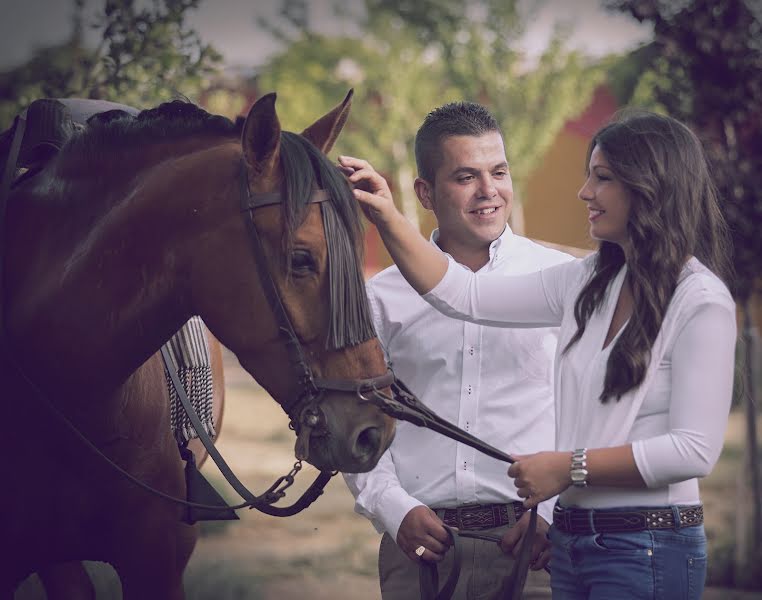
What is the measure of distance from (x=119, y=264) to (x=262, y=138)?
1.61 feet

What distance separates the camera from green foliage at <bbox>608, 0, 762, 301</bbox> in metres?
5.86

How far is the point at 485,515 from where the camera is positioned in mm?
2789

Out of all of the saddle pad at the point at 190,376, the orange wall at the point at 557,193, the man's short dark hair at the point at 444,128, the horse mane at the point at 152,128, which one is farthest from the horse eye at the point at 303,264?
the orange wall at the point at 557,193

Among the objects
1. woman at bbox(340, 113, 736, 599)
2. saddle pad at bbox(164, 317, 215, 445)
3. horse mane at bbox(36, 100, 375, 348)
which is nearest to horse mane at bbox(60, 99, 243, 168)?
horse mane at bbox(36, 100, 375, 348)

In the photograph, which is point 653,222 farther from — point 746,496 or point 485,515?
point 746,496

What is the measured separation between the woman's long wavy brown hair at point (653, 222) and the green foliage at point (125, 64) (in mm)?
2873

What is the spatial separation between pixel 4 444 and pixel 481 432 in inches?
52.2

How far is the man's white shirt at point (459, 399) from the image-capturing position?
2803mm

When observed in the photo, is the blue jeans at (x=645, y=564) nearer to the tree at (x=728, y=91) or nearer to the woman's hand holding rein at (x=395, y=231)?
the woman's hand holding rein at (x=395, y=231)

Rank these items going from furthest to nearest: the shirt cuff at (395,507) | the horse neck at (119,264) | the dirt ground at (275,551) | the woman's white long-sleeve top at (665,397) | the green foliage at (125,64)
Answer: the dirt ground at (275,551)
the green foliage at (125,64)
the shirt cuff at (395,507)
the horse neck at (119,264)
the woman's white long-sleeve top at (665,397)

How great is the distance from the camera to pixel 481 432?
283 centimetres

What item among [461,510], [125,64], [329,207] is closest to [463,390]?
[461,510]

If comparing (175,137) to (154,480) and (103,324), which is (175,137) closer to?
(103,324)

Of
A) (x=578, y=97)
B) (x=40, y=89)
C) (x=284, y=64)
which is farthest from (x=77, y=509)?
(x=284, y=64)
